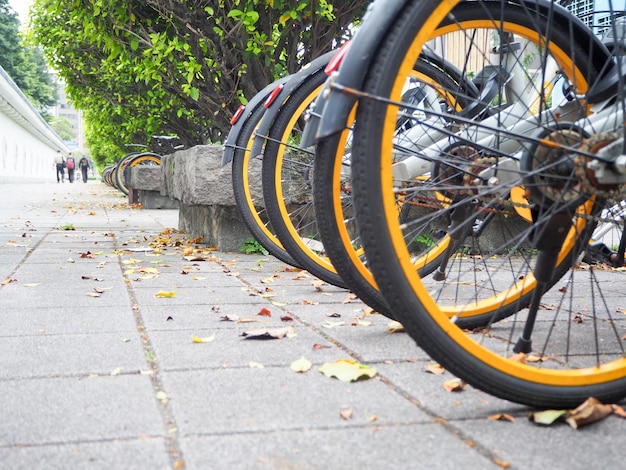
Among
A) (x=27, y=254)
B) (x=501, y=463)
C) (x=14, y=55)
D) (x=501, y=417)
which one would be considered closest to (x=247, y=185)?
(x=27, y=254)

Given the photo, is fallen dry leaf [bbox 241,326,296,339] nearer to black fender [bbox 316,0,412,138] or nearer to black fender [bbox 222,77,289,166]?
black fender [bbox 316,0,412,138]

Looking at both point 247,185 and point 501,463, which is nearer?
point 501,463

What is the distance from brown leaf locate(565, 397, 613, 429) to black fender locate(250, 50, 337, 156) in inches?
90.0

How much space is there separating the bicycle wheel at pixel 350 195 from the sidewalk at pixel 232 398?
0.86ft

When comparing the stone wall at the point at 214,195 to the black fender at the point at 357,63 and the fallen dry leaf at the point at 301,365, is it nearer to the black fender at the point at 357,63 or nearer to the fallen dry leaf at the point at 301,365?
the fallen dry leaf at the point at 301,365

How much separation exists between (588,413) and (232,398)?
2.91 feet

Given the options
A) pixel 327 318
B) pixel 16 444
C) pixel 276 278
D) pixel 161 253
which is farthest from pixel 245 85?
pixel 16 444

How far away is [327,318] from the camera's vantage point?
11.2 feet

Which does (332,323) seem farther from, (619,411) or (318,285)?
(619,411)

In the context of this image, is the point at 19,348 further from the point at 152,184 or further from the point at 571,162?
the point at 152,184

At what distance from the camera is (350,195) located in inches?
128

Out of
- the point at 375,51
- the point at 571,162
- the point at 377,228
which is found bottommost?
the point at 377,228

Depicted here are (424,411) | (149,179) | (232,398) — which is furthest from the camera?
(149,179)

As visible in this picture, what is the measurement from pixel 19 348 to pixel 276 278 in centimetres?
219
